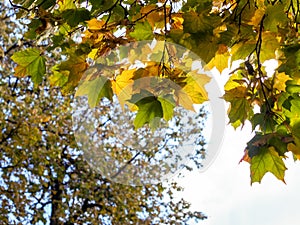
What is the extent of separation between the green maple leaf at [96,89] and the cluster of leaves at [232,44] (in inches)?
3.1

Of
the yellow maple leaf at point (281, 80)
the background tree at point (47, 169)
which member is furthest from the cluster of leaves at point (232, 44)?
the background tree at point (47, 169)

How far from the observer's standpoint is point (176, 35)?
5.49 feet

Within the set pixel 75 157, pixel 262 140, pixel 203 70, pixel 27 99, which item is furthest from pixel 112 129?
pixel 75 157

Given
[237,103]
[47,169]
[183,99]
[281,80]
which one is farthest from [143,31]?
[47,169]

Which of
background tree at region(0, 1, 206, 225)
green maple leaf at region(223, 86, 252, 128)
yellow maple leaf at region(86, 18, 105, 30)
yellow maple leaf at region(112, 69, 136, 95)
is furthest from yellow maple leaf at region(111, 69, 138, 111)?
background tree at region(0, 1, 206, 225)

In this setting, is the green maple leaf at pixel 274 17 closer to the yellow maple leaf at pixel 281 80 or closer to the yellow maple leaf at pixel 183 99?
the yellow maple leaf at pixel 281 80

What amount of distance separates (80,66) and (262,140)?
69 cm

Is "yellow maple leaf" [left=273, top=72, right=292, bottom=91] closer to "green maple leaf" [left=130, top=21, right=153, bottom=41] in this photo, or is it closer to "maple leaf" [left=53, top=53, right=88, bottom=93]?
"green maple leaf" [left=130, top=21, right=153, bottom=41]

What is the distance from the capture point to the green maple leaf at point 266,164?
1509 millimetres

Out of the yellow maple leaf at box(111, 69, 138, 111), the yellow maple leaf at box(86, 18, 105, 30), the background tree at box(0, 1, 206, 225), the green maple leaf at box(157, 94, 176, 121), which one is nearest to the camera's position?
the green maple leaf at box(157, 94, 176, 121)

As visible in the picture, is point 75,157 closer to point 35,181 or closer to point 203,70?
point 35,181

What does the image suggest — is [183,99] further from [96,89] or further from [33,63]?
[33,63]

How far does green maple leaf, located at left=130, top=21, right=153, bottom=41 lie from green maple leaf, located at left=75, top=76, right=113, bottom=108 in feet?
0.64

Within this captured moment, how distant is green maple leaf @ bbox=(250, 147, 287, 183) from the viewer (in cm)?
151
